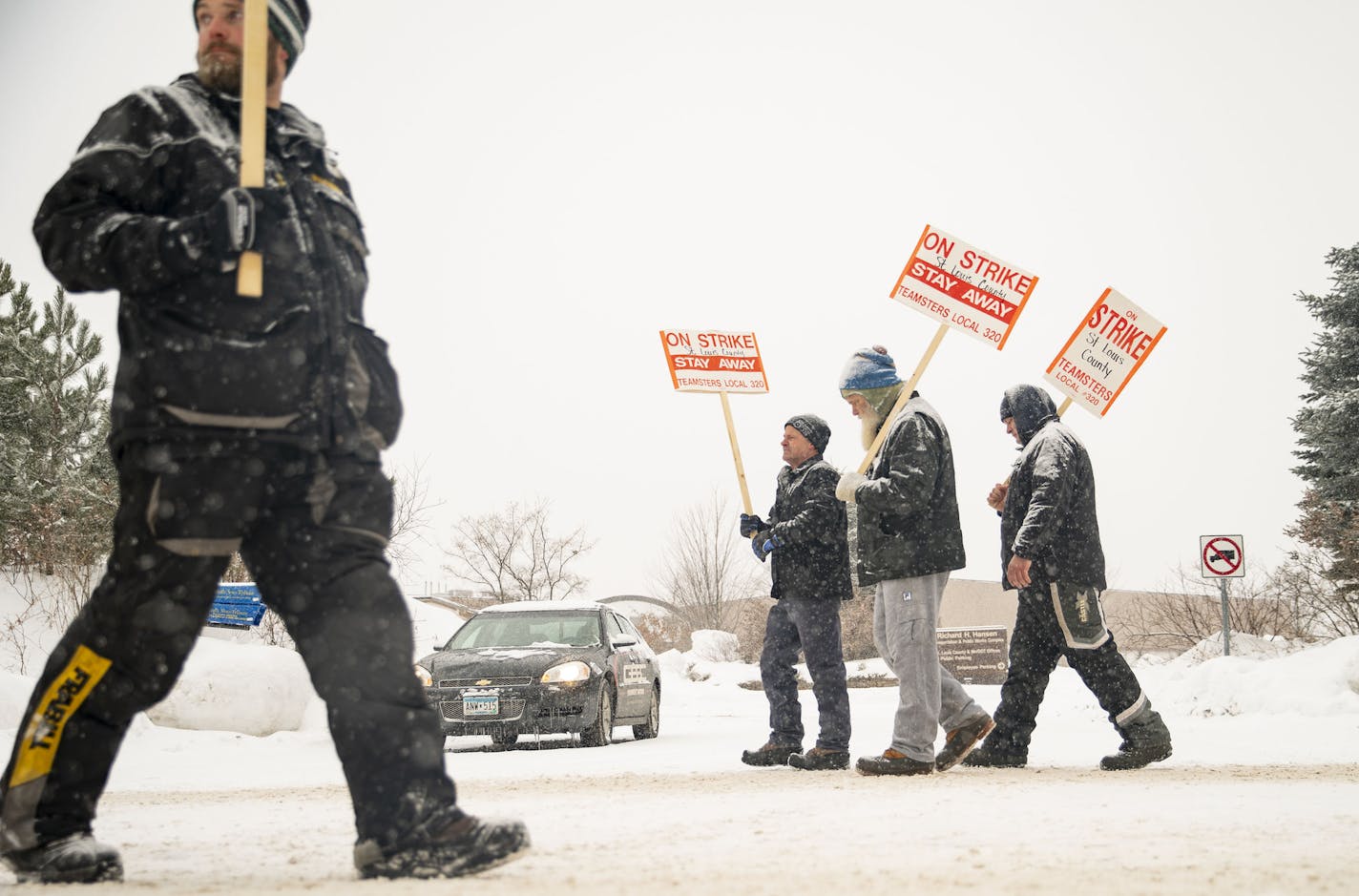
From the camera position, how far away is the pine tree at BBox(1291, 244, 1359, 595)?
89.7 ft

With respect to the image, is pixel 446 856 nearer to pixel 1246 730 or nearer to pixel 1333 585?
pixel 1246 730

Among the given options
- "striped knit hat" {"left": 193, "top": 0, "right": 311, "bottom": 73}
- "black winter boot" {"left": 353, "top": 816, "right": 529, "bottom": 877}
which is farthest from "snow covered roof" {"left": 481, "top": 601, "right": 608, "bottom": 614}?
"black winter boot" {"left": 353, "top": 816, "right": 529, "bottom": 877}

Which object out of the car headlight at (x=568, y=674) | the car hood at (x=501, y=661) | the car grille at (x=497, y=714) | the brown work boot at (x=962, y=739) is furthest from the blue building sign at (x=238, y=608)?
the brown work boot at (x=962, y=739)

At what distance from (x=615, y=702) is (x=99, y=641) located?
9.06 m

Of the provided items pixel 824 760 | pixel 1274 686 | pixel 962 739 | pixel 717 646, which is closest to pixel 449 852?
pixel 962 739

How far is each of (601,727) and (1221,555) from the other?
11809 mm

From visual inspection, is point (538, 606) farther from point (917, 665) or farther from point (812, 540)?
point (917, 665)

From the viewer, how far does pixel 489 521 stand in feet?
140

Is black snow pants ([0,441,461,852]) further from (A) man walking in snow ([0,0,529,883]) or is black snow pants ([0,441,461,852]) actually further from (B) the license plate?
(B) the license plate

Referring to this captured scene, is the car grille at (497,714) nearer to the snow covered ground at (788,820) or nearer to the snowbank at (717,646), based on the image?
the snow covered ground at (788,820)

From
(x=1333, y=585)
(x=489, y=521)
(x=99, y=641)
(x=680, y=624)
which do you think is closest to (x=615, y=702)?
(x=99, y=641)

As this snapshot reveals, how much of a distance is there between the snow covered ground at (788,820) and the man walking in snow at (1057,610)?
0.38 meters

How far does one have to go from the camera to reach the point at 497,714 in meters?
11.0

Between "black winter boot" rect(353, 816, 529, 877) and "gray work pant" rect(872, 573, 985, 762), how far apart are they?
152 inches
